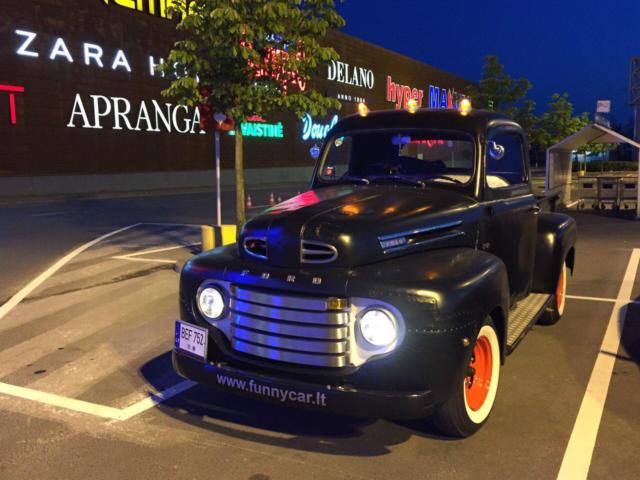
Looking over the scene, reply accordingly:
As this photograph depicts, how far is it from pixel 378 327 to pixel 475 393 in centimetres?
102

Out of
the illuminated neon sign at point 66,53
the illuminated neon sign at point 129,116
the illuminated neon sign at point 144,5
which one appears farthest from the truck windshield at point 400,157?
the illuminated neon sign at point 144,5

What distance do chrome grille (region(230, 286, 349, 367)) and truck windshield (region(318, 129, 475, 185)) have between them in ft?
5.01

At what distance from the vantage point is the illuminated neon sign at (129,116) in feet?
86.3

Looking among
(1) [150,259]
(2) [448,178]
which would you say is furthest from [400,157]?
(1) [150,259]

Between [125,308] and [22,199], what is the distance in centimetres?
1835

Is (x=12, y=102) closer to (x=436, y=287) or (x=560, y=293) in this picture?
(x=560, y=293)

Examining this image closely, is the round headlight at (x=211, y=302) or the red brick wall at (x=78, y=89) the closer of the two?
the round headlight at (x=211, y=302)

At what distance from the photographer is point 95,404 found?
4406mm

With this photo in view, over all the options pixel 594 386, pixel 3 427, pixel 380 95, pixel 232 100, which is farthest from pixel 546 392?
pixel 380 95

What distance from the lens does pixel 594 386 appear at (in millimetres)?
4652

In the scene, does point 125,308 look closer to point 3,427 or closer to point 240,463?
point 3,427

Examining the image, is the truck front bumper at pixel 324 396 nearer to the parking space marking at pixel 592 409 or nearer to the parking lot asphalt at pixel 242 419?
the parking lot asphalt at pixel 242 419

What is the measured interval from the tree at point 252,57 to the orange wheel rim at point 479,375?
603cm

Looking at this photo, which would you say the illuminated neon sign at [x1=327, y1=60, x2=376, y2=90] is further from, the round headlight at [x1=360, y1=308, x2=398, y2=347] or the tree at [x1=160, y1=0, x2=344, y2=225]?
the round headlight at [x1=360, y1=308, x2=398, y2=347]
